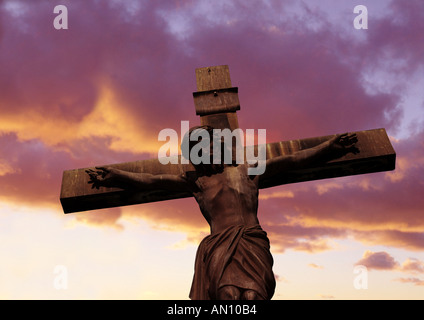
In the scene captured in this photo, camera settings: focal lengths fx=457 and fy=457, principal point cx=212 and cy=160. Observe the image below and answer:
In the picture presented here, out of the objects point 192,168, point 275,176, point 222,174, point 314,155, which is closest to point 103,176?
point 192,168

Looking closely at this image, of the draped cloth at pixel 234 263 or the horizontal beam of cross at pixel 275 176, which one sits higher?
the horizontal beam of cross at pixel 275 176

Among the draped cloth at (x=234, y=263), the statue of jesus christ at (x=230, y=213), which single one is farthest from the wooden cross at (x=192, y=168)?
the draped cloth at (x=234, y=263)

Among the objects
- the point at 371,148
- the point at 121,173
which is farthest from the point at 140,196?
the point at 371,148

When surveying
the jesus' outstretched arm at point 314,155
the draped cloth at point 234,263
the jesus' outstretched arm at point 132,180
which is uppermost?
the jesus' outstretched arm at point 314,155

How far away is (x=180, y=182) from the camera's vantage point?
205 inches

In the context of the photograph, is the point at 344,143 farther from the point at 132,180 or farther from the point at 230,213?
the point at 132,180

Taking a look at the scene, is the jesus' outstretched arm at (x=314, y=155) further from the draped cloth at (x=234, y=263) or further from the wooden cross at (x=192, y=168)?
the draped cloth at (x=234, y=263)

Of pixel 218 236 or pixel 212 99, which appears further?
pixel 212 99

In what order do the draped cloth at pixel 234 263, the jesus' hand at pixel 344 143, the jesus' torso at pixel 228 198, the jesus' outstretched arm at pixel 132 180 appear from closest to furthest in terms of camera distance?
the draped cloth at pixel 234 263
the jesus' torso at pixel 228 198
the jesus' outstretched arm at pixel 132 180
the jesus' hand at pixel 344 143

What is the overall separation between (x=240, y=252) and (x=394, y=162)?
2525 mm

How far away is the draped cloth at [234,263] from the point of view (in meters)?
3.92

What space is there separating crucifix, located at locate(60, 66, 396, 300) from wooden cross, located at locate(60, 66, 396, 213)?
0.04 feet
